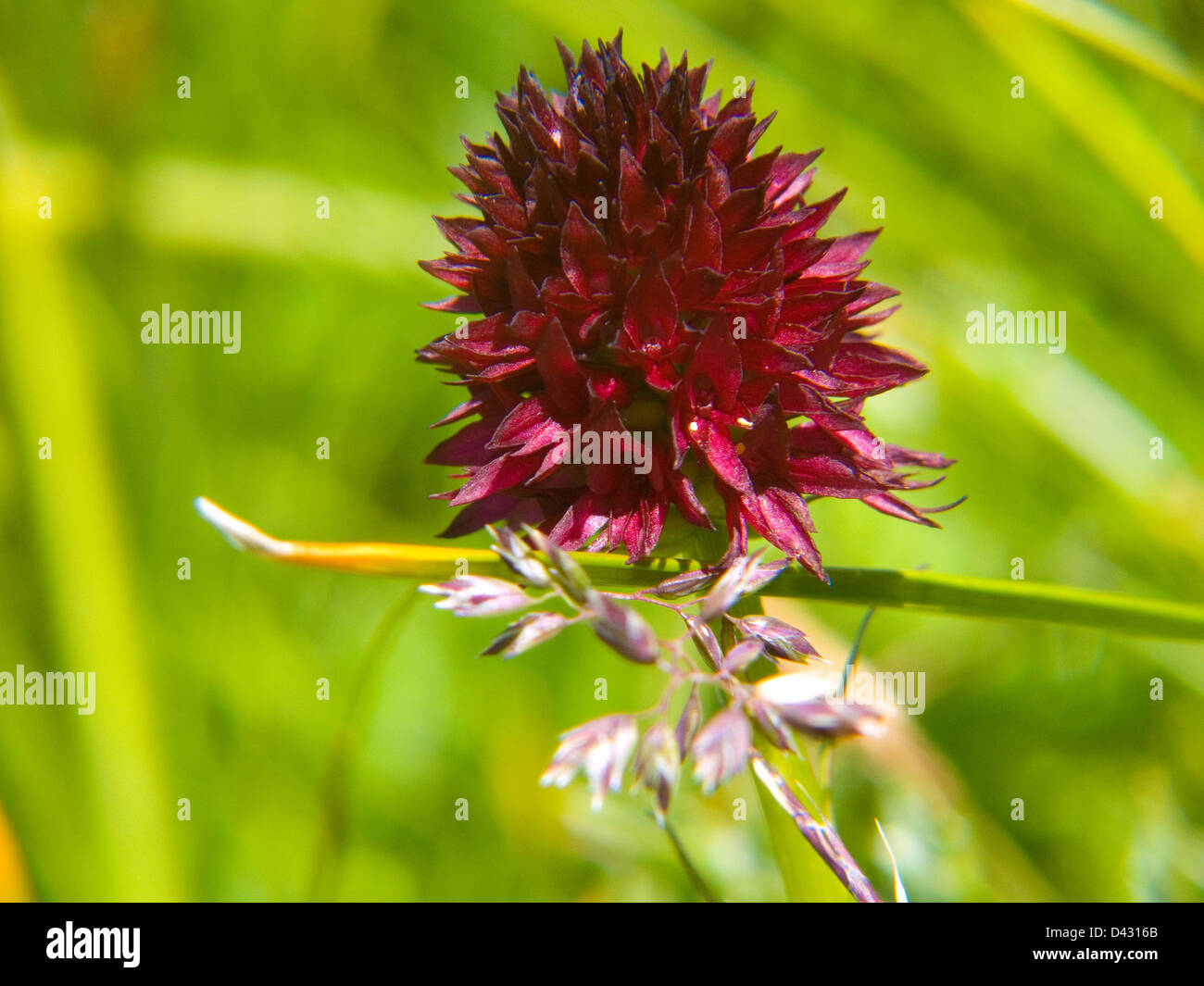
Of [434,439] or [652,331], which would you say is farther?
[434,439]

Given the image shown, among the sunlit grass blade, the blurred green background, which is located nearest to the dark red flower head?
the sunlit grass blade

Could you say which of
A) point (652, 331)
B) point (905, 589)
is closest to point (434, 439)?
point (652, 331)

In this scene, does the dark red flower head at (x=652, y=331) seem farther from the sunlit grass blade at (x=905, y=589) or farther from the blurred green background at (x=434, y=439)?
the blurred green background at (x=434, y=439)

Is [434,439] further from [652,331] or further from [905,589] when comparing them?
[905,589]

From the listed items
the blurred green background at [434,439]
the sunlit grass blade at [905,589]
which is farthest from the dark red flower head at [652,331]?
the blurred green background at [434,439]

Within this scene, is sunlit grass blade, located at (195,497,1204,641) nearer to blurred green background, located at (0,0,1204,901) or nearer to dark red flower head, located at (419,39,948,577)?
dark red flower head, located at (419,39,948,577)
